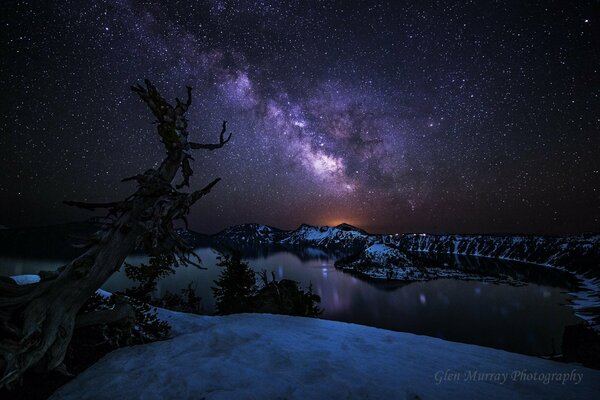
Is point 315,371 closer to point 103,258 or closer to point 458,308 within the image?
point 103,258

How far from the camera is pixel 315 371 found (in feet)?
18.7

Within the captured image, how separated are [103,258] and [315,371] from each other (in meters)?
6.06

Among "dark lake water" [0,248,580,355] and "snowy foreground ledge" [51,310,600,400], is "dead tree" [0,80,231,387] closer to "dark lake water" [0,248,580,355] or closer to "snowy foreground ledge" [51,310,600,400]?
"snowy foreground ledge" [51,310,600,400]

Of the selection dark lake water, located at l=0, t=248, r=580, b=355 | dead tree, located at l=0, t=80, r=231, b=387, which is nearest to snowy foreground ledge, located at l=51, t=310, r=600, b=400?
dead tree, located at l=0, t=80, r=231, b=387

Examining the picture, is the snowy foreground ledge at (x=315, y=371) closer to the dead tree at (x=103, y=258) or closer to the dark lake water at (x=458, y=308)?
the dead tree at (x=103, y=258)

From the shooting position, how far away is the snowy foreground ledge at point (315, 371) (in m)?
5.04

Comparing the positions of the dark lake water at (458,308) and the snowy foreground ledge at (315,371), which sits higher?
the snowy foreground ledge at (315,371)

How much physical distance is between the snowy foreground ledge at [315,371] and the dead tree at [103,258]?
1038 mm

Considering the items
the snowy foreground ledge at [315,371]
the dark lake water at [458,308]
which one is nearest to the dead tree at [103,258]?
the snowy foreground ledge at [315,371]

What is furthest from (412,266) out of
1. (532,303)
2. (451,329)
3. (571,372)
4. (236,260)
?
(571,372)

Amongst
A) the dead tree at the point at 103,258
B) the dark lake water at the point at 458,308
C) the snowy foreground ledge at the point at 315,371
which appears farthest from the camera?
the dark lake water at the point at 458,308

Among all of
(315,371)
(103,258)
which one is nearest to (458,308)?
(315,371)

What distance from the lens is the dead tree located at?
17.9 ft

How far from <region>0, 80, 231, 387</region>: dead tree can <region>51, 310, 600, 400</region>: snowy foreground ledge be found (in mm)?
1038
